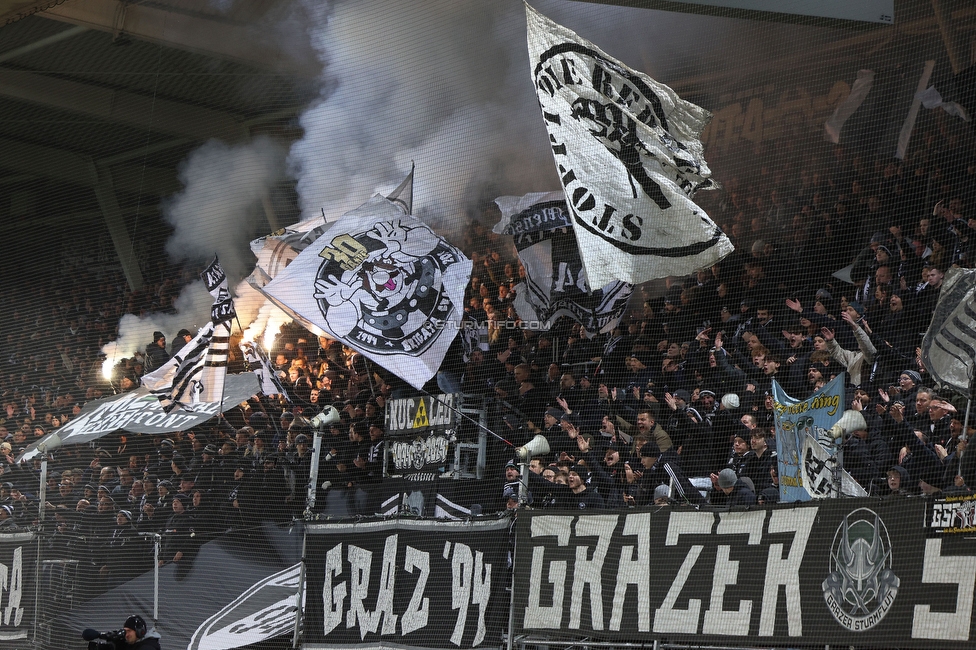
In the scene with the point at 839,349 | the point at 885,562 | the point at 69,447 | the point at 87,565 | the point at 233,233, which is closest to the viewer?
the point at 885,562

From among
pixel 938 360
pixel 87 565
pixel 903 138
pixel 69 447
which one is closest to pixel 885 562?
pixel 938 360

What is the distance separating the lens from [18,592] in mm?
10953

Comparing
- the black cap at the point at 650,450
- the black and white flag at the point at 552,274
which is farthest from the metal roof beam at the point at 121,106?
the black cap at the point at 650,450

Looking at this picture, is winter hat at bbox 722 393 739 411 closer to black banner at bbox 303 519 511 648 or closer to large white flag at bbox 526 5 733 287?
large white flag at bbox 526 5 733 287

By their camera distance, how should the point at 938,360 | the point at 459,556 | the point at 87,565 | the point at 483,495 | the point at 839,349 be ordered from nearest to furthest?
the point at 938,360 → the point at 459,556 → the point at 839,349 → the point at 483,495 → the point at 87,565

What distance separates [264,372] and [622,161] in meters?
6.02

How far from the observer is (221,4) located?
14.6m

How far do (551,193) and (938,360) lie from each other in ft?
17.0

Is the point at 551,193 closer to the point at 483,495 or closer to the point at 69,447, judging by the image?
the point at 483,495

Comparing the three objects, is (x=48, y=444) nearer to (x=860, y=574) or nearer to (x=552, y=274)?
(x=552, y=274)

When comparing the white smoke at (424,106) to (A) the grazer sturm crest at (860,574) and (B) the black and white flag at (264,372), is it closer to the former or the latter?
(B) the black and white flag at (264,372)

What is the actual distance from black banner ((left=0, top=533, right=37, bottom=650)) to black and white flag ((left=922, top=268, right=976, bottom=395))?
333 inches

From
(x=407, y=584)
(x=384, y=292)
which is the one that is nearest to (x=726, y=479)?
(x=407, y=584)

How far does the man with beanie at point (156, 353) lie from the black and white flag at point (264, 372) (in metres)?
1.77
